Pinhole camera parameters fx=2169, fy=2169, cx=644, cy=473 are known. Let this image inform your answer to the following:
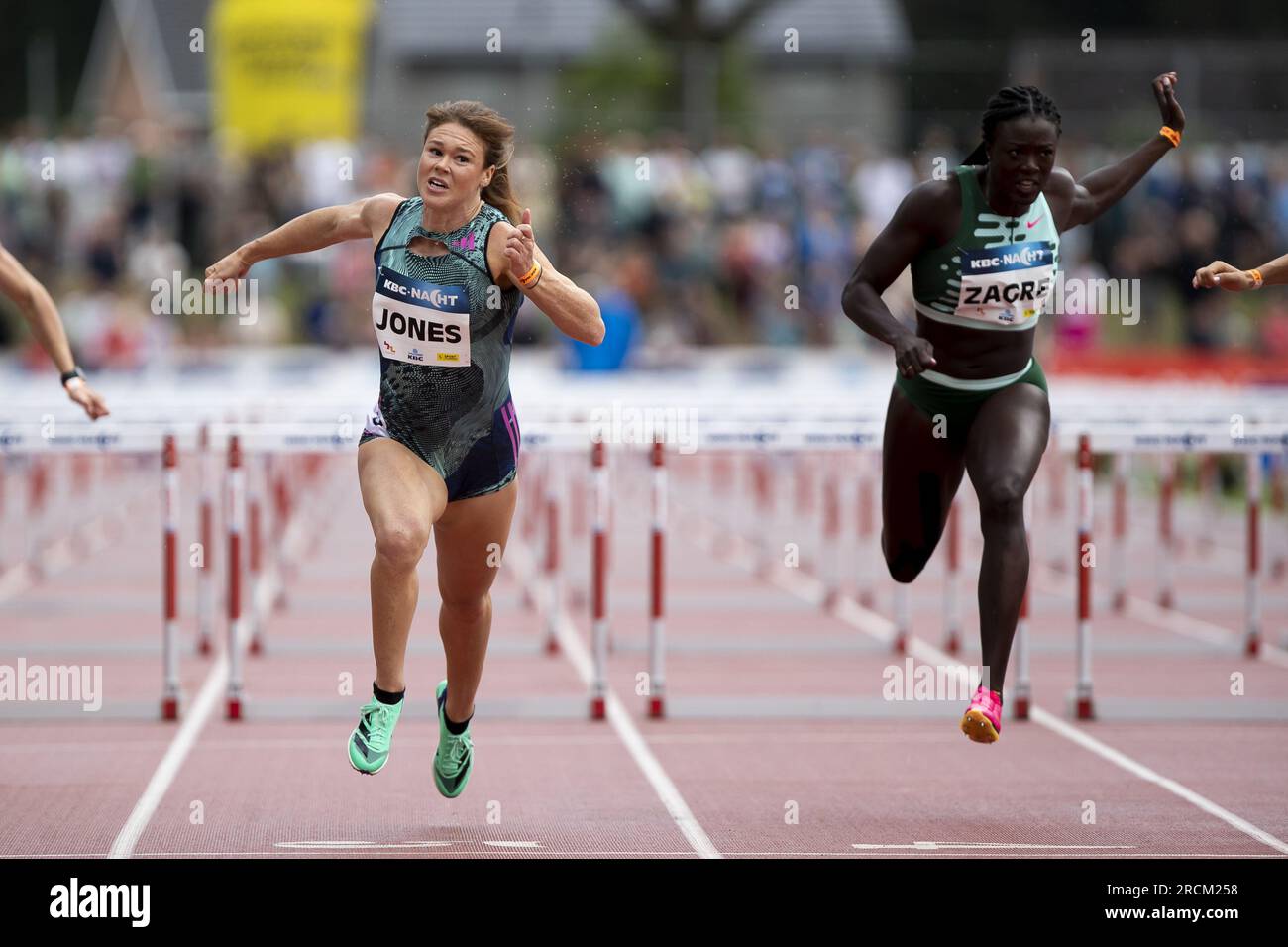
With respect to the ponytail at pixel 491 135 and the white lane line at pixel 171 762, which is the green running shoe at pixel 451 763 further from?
the ponytail at pixel 491 135

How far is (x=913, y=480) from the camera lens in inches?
311

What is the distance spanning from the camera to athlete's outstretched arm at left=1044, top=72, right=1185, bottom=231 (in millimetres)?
7723

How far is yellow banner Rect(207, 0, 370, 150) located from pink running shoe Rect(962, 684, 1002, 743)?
1792cm

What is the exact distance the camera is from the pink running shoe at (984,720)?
6.93 m

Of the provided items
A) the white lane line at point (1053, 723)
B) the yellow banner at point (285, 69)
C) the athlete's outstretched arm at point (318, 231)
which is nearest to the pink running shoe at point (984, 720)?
the white lane line at point (1053, 723)

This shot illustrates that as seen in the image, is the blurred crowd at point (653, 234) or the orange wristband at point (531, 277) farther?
the blurred crowd at point (653, 234)

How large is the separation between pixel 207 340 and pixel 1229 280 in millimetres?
16354

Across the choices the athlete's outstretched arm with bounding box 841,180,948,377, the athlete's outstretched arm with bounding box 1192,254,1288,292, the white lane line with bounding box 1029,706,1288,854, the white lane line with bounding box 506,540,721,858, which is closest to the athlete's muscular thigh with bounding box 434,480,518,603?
the white lane line with bounding box 506,540,721,858

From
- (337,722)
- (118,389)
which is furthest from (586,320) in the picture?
(118,389)

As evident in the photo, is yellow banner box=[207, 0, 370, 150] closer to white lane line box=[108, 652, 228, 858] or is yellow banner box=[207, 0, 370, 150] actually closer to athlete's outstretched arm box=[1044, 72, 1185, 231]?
white lane line box=[108, 652, 228, 858]

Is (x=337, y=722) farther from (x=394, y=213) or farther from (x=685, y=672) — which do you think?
(x=394, y=213)

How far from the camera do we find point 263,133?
2388cm

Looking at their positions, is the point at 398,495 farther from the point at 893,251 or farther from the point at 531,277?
the point at 893,251

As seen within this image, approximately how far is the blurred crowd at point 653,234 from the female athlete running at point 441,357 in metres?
11.9
